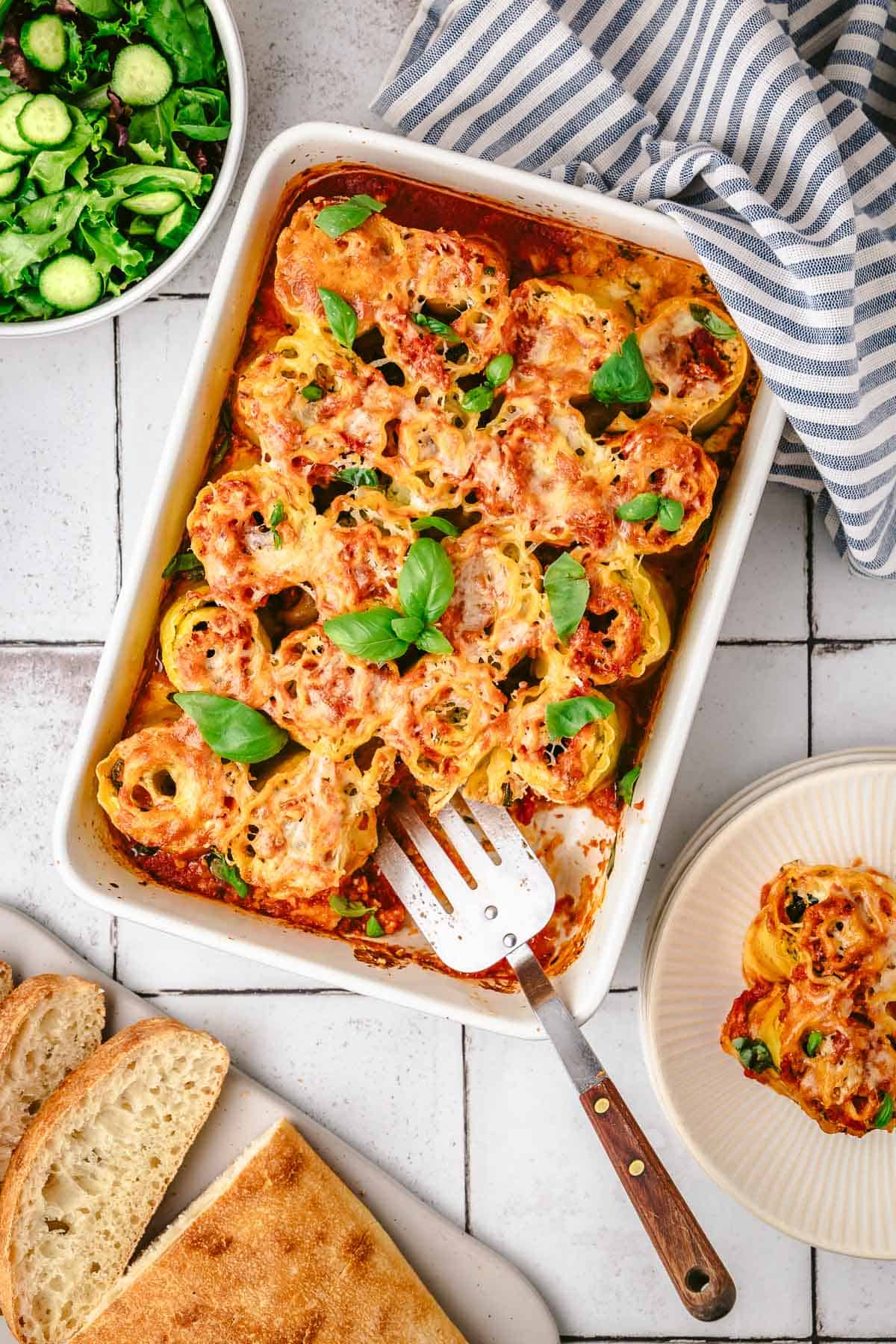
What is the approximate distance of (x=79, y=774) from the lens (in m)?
1.79

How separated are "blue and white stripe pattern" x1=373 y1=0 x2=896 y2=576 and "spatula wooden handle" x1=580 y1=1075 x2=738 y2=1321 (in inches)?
38.0

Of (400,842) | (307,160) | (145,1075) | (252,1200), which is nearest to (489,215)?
(307,160)

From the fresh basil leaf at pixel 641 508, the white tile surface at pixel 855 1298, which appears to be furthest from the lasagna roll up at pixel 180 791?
the white tile surface at pixel 855 1298

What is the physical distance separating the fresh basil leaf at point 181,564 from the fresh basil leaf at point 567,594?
0.55 m

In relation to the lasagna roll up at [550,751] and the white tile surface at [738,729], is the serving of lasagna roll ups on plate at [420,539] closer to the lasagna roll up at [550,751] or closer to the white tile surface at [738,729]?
the lasagna roll up at [550,751]

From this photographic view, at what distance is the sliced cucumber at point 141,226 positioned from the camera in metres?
1.93

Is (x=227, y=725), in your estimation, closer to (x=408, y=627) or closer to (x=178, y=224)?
(x=408, y=627)

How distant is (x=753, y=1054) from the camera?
76.4 inches

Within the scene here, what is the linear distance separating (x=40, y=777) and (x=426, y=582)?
3.19ft

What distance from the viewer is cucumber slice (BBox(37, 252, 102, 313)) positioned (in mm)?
1915

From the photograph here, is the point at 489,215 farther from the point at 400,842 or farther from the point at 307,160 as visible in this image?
the point at 400,842

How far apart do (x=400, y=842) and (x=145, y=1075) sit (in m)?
0.68

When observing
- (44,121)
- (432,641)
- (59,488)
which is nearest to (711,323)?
(432,641)

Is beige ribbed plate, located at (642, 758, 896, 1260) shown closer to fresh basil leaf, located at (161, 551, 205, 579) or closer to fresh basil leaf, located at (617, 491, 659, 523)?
fresh basil leaf, located at (617, 491, 659, 523)
